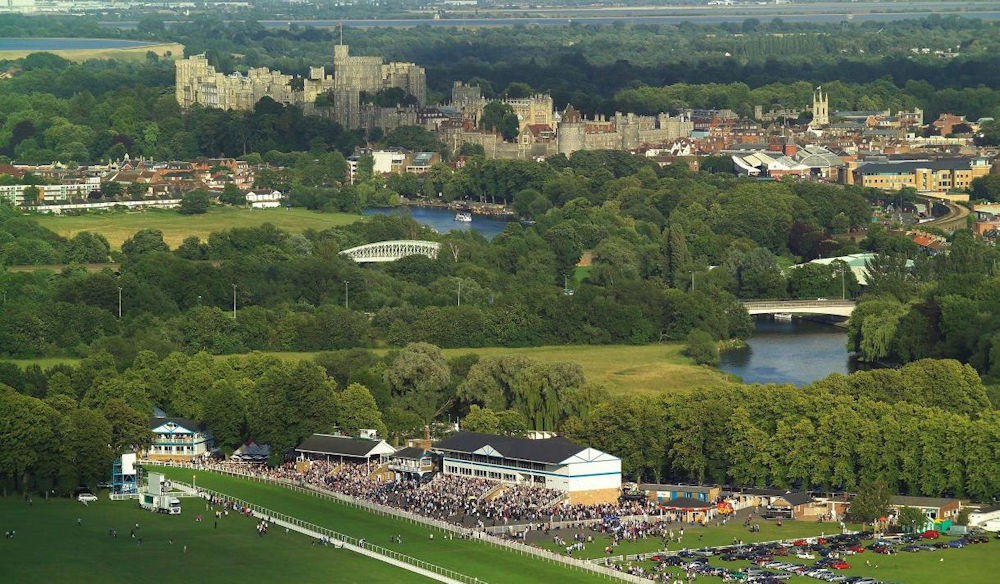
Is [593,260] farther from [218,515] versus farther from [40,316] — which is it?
[218,515]

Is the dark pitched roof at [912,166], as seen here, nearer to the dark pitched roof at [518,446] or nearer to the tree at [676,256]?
the tree at [676,256]

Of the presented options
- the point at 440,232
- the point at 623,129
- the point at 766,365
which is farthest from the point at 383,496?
the point at 623,129

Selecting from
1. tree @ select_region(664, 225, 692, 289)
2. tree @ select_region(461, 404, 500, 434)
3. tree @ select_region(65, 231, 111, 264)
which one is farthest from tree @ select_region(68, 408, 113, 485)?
tree @ select_region(65, 231, 111, 264)

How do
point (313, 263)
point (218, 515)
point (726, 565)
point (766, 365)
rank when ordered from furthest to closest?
point (313, 263)
point (766, 365)
point (218, 515)
point (726, 565)

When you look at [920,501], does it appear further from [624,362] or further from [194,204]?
[194,204]

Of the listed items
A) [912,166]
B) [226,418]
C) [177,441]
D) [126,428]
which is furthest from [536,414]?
[912,166]

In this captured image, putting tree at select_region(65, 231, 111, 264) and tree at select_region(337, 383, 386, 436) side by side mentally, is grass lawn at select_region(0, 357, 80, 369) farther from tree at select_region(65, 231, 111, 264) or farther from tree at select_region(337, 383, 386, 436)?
tree at select_region(65, 231, 111, 264)

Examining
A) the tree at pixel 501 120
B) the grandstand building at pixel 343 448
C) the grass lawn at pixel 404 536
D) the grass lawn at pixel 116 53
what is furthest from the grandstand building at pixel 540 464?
the grass lawn at pixel 116 53
